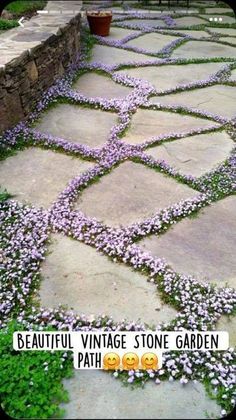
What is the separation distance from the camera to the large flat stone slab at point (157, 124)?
17.9 ft

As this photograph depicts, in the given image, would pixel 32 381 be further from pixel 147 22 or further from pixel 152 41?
pixel 147 22

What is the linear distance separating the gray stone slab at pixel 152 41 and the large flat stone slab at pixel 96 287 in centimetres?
649

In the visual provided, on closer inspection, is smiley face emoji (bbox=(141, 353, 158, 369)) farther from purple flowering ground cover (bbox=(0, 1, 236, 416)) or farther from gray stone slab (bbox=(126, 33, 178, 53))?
gray stone slab (bbox=(126, 33, 178, 53))

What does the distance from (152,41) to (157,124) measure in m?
4.49

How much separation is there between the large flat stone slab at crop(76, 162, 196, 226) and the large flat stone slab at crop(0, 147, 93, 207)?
0.36 m

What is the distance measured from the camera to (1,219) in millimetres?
4020

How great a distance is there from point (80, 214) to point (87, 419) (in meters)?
2.07

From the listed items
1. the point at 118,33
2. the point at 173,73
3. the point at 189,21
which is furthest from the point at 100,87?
the point at 189,21

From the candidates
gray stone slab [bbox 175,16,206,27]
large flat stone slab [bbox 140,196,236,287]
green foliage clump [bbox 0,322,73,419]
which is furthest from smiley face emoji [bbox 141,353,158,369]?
gray stone slab [bbox 175,16,206,27]

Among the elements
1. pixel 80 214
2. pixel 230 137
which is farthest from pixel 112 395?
pixel 230 137

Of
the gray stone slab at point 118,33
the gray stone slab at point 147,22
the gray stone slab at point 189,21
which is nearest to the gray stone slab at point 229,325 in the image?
the gray stone slab at point 118,33

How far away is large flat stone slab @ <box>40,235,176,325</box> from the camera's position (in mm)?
3012

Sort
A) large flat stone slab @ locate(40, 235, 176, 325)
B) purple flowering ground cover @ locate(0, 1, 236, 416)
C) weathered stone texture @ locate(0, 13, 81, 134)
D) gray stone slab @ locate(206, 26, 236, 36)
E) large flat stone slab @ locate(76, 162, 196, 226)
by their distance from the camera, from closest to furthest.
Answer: purple flowering ground cover @ locate(0, 1, 236, 416) → large flat stone slab @ locate(40, 235, 176, 325) → large flat stone slab @ locate(76, 162, 196, 226) → weathered stone texture @ locate(0, 13, 81, 134) → gray stone slab @ locate(206, 26, 236, 36)

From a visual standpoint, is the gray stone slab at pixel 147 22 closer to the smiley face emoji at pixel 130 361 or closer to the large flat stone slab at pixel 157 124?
the large flat stone slab at pixel 157 124
